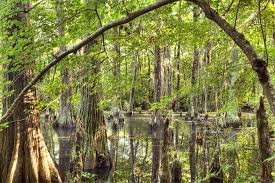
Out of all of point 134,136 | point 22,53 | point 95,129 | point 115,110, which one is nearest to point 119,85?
point 95,129

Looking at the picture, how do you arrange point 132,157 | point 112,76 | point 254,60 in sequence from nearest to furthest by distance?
point 254,60 → point 112,76 → point 132,157

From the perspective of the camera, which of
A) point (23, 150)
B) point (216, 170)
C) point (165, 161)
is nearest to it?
point (165, 161)

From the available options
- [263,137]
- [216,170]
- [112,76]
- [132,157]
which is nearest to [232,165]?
[216,170]

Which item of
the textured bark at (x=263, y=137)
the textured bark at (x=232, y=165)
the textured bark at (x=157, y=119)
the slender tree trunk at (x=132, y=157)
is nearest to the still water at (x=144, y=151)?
the slender tree trunk at (x=132, y=157)

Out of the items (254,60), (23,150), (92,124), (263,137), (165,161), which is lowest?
(165,161)

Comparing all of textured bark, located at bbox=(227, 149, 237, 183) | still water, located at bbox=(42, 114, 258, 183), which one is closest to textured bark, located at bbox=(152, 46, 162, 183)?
still water, located at bbox=(42, 114, 258, 183)

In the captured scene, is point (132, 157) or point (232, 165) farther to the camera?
point (132, 157)

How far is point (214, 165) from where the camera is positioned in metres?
9.00

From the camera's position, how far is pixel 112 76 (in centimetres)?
1030

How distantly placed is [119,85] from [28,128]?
319 cm

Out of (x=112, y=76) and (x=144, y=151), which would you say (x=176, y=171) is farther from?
(x=144, y=151)

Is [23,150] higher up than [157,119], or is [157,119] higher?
[157,119]

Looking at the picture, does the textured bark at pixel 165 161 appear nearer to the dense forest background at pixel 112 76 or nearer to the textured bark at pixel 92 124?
the dense forest background at pixel 112 76

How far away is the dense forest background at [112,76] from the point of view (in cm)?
433
